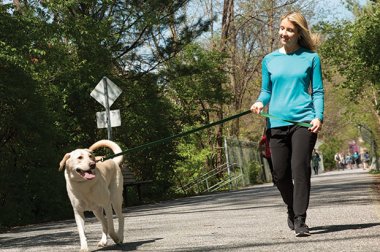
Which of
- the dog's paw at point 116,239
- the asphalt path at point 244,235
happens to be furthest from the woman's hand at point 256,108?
the dog's paw at point 116,239

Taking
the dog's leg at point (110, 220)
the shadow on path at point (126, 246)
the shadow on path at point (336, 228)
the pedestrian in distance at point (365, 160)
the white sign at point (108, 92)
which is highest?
the pedestrian in distance at point (365, 160)

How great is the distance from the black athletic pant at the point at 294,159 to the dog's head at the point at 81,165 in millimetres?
1688

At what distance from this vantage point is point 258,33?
136 feet

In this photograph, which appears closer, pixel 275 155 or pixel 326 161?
pixel 275 155

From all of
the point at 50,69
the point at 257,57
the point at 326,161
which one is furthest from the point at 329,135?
the point at 50,69

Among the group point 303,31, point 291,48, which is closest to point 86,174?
point 291,48

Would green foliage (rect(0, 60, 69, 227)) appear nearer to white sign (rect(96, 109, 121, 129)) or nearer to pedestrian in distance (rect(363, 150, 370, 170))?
white sign (rect(96, 109, 121, 129))

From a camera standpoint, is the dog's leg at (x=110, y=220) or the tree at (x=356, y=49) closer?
the dog's leg at (x=110, y=220)

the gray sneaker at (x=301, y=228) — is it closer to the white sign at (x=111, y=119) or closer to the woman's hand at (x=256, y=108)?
the woman's hand at (x=256, y=108)

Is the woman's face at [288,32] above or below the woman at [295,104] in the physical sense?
above

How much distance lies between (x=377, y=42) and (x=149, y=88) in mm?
7096

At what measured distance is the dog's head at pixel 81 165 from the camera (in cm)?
675

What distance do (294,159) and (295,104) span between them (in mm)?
504

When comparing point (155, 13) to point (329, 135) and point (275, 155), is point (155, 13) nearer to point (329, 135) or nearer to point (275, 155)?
point (275, 155)
